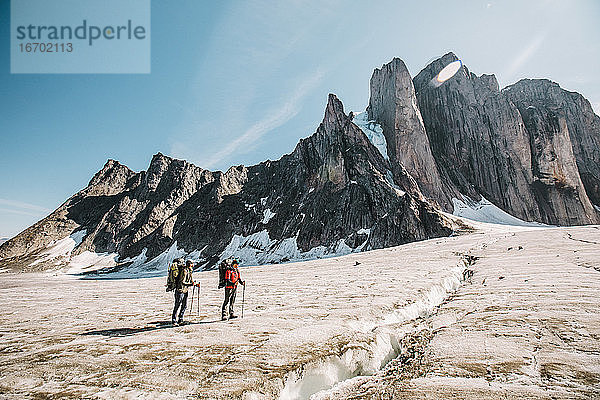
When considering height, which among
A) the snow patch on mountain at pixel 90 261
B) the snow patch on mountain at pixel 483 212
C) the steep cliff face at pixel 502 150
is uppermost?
the steep cliff face at pixel 502 150

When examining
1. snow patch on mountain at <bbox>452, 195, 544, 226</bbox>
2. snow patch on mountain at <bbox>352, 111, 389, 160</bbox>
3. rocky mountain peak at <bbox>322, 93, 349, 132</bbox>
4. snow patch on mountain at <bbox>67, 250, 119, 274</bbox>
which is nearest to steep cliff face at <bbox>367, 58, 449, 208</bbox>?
snow patch on mountain at <bbox>352, 111, 389, 160</bbox>

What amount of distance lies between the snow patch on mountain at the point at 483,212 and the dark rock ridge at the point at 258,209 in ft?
62.0

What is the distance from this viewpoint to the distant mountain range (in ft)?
248

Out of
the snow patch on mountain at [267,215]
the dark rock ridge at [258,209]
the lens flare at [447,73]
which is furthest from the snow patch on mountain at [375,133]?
the snow patch on mountain at [267,215]

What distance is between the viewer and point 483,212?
8744cm

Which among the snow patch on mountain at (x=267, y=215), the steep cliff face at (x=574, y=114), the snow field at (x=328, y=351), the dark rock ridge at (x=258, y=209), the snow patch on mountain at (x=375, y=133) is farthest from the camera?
the steep cliff face at (x=574, y=114)

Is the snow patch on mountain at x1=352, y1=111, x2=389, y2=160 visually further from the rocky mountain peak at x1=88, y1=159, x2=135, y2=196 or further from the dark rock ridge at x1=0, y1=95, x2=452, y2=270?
the rocky mountain peak at x1=88, y1=159, x2=135, y2=196

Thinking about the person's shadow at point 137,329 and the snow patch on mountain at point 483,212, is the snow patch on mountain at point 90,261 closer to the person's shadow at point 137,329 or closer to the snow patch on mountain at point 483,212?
the person's shadow at point 137,329

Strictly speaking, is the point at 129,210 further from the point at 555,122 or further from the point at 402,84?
the point at 555,122

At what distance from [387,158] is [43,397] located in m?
90.3

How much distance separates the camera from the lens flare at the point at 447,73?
10775 cm

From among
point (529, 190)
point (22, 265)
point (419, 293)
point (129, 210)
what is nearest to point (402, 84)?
point (529, 190)

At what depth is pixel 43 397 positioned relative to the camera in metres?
4.30

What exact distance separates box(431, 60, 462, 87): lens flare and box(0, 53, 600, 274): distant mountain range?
1.57m
